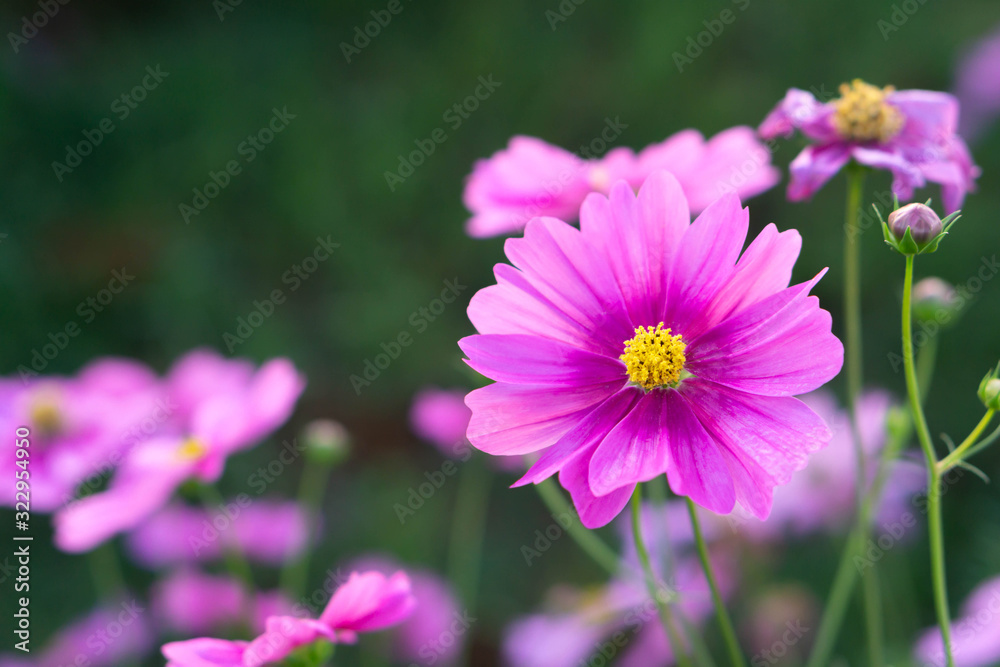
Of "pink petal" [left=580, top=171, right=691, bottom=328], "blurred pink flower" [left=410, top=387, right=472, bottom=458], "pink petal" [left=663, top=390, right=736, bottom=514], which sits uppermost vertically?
"blurred pink flower" [left=410, top=387, right=472, bottom=458]

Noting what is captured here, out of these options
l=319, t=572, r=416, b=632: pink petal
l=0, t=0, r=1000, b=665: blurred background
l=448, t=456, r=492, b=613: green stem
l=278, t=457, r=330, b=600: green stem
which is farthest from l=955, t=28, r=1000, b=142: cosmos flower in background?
l=319, t=572, r=416, b=632: pink petal

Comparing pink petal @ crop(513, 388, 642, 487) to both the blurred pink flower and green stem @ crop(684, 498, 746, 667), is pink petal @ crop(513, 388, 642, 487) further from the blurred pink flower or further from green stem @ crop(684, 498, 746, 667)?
the blurred pink flower

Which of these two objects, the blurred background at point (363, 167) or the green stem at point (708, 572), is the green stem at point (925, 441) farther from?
the blurred background at point (363, 167)

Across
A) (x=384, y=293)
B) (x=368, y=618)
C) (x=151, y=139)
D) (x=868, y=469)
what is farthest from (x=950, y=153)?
(x=151, y=139)

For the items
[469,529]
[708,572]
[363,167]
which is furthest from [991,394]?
[363,167]

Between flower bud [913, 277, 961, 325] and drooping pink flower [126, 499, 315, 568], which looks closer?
flower bud [913, 277, 961, 325]

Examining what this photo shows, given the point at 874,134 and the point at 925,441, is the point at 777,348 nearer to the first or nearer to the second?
the point at 925,441
